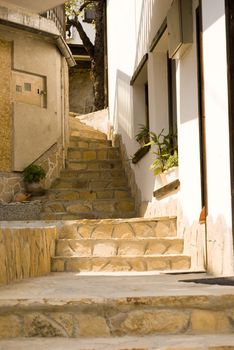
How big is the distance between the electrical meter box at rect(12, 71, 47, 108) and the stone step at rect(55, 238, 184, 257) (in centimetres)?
488

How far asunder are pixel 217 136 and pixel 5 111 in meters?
6.17

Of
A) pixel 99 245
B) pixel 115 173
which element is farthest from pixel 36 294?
pixel 115 173

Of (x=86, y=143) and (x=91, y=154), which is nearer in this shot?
(x=91, y=154)

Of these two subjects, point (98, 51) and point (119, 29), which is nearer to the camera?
point (119, 29)

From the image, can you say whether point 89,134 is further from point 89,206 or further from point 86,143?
point 89,206

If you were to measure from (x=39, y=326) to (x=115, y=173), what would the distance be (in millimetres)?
7301

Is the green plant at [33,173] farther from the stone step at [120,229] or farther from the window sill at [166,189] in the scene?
the stone step at [120,229]

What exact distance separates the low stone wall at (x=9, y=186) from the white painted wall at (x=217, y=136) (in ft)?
18.3

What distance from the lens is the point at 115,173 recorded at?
10.5m

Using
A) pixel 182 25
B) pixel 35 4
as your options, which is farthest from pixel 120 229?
pixel 35 4

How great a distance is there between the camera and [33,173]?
9867 mm

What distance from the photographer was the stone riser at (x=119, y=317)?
3287 millimetres

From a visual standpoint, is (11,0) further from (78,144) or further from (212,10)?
(78,144)

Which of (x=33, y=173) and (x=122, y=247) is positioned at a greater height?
(x=33, y=173)
